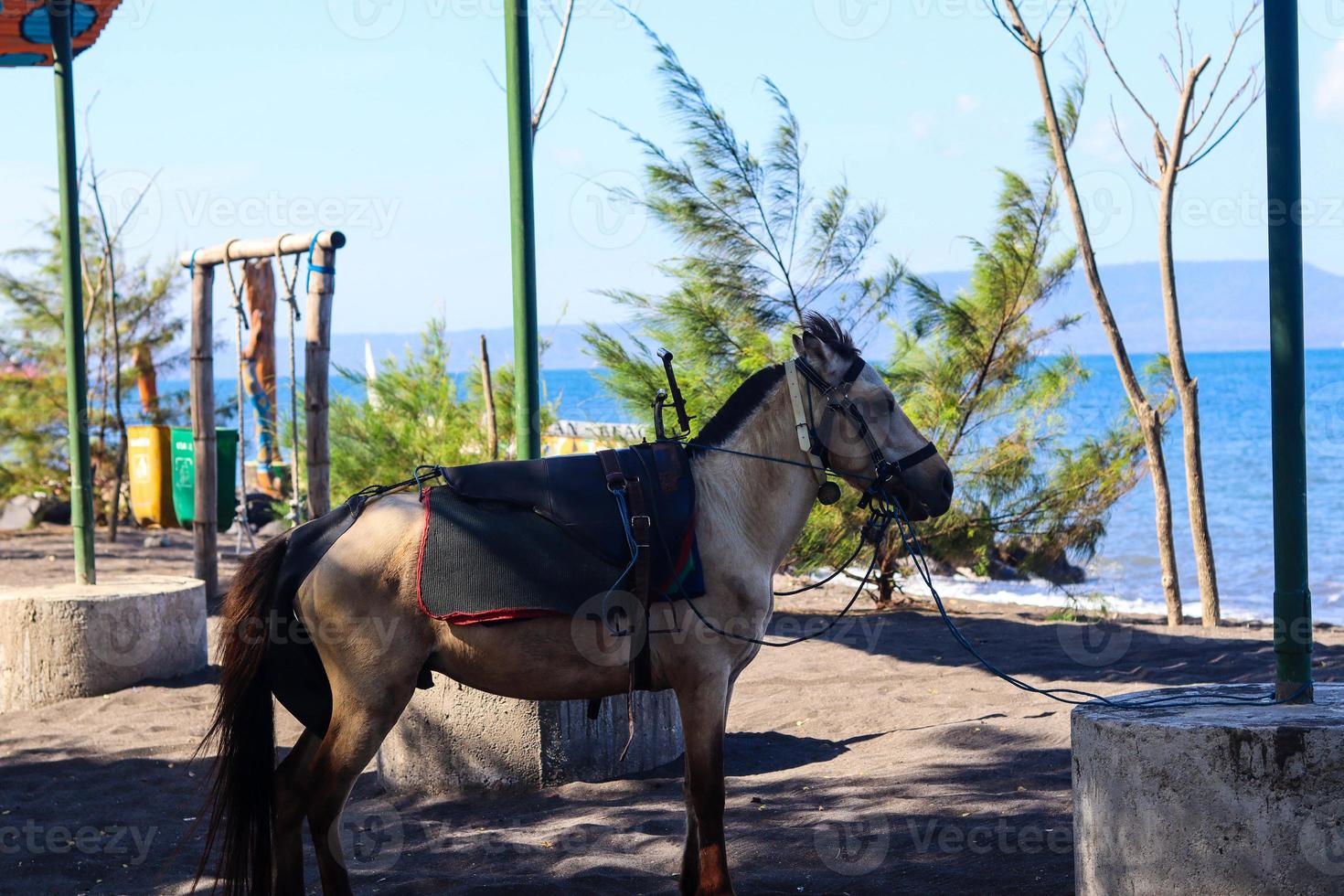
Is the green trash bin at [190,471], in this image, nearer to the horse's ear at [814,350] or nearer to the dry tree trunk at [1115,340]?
the dry tree trunk at [1115,340]

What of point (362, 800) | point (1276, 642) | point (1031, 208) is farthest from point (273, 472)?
point (1276, 642)

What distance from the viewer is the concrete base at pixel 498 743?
5.36 metres

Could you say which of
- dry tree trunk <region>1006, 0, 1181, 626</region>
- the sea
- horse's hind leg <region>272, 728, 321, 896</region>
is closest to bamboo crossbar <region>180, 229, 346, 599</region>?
the sea

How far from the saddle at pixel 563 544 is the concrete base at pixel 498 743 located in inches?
61.9

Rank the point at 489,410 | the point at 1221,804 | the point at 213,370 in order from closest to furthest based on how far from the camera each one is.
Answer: the point at 1221,804 → the point at 213,370 → the point at 489,410

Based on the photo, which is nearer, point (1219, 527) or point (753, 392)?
point (753, 392)

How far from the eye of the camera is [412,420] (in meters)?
12.5

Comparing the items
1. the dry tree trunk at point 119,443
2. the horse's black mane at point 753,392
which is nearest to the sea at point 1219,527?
the dry tree trunk at point 119,443

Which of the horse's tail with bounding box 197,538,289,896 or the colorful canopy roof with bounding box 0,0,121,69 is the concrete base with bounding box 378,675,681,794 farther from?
the colorful canopy roof with bounding box 0,0,121,69

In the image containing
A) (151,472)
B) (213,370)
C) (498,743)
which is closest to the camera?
(498,743)

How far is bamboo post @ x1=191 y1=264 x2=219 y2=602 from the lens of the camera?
9445 mm

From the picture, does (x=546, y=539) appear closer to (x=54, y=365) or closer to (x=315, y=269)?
(x=315, y=269)

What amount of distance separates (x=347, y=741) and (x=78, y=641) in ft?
14.3

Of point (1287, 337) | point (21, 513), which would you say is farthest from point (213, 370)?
point (21, 513)
